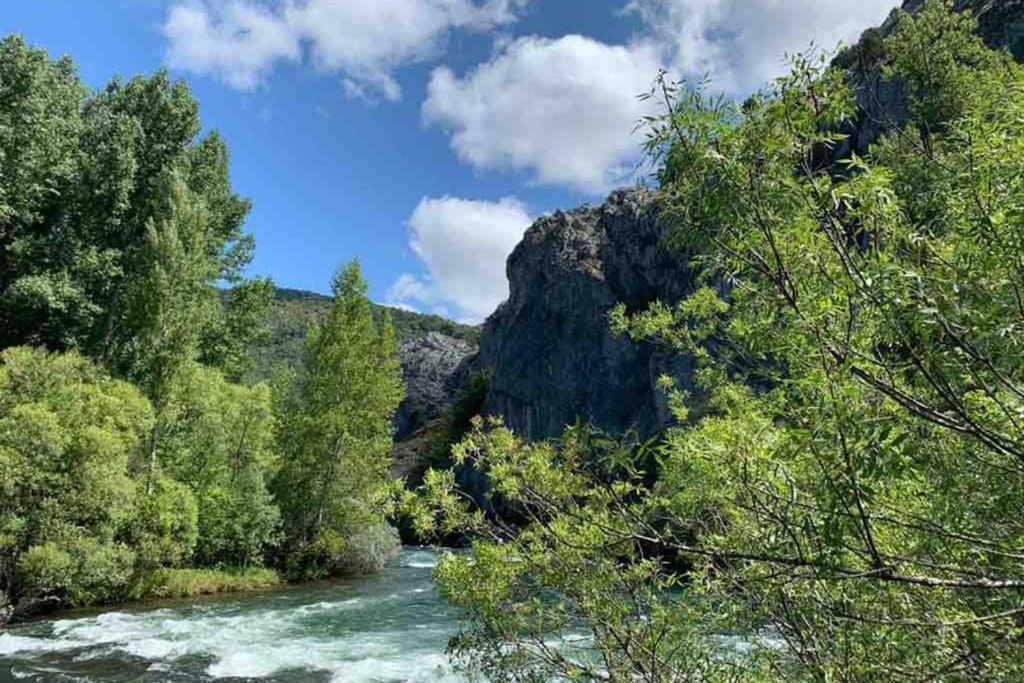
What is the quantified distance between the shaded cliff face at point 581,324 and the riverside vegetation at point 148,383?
71.0 feet

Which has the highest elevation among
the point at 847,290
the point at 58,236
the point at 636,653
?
the point at 58,236

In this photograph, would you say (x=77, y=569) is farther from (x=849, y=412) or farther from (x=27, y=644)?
(x=849, y=412)

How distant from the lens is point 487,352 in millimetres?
71250

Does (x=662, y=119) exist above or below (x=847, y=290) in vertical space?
above

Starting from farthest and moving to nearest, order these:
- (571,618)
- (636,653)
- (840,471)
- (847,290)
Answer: (571,618)
(636,653)
(847,290)
(840,471)

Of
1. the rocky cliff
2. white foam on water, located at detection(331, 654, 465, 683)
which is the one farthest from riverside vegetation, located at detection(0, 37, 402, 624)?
the rocky cliff

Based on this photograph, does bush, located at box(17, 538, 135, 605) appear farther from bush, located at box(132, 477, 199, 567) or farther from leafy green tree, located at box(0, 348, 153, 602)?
bush, located at box(132, 477, 199, 567)

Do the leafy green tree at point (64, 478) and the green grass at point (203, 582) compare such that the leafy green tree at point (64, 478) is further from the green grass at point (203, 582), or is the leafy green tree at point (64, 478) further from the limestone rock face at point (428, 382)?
the limestone rock face at point (428, 382)

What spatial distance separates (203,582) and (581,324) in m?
37.7

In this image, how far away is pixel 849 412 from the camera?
2.18 metres

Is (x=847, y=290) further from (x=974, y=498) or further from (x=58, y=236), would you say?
(x=58, y=236)

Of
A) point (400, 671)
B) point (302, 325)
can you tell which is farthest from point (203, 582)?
point (302, 325)

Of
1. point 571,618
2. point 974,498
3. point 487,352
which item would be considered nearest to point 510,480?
point 571,618

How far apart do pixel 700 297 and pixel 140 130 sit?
24.2 meters
